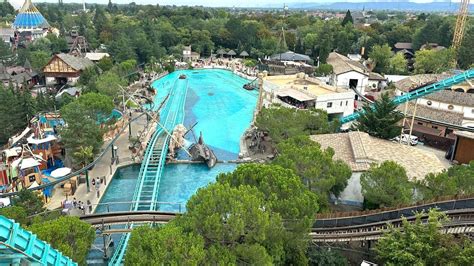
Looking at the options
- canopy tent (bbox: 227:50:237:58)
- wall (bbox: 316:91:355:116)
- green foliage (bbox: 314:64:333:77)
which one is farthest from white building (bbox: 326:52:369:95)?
canopy tent (bbox: 227:50:237:58)

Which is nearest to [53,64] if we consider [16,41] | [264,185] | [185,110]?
[185,110]

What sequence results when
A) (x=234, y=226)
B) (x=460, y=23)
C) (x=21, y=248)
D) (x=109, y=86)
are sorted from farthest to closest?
(x=460, y=23), (x=109, y=86), (x=234, y=226), (x=21, y=248)

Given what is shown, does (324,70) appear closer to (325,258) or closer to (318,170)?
(318,170)

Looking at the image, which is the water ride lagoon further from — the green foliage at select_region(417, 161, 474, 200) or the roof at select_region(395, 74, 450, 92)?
the roof at select_region(395, 74, 450, 92)

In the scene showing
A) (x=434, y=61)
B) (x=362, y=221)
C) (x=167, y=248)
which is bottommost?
(x=362, y=221)

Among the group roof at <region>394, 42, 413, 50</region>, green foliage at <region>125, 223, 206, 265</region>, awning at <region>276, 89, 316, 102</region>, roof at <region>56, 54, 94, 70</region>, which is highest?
roof at <region>394, 42, 413, 50</region>

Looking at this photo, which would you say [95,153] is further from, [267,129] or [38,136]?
[267,129]

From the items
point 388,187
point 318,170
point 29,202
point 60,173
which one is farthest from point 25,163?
point 388,187
